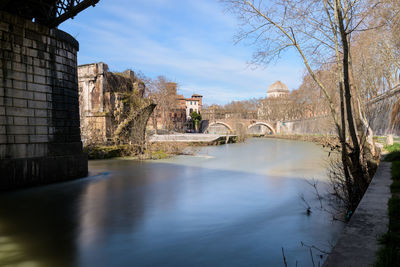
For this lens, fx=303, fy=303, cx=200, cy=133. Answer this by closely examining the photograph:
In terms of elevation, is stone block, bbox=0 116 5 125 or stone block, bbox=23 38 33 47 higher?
stone block, bbox=23 38 33 47

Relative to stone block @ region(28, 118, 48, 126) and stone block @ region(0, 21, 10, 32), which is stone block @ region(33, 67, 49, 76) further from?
stone block @ region(28, 118, 48, 126)

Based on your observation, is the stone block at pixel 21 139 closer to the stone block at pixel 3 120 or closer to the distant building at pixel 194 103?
the stone block at pixel 3 120

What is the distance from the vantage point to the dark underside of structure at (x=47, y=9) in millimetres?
8320

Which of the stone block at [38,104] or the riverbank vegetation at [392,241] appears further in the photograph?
the stone block at [38,104]

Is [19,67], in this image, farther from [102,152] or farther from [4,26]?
Answer: [102,152]

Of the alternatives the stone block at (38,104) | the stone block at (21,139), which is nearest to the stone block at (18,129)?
the stone block at (21,139)

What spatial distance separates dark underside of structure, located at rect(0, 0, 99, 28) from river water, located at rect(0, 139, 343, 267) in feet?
16.2

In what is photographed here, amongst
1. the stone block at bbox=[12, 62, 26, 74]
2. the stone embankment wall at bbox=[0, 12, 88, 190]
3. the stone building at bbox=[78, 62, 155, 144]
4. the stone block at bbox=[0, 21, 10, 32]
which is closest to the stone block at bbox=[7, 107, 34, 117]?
the stone embankment wall at bbox=[0, 12, 88, 190]

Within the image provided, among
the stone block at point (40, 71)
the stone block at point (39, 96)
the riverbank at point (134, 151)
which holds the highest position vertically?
the stone block at point (40, 71)

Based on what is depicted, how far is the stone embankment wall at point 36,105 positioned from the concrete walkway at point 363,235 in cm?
807

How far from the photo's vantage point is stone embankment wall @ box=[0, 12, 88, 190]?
26.2 ft

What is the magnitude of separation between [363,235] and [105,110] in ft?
54.2

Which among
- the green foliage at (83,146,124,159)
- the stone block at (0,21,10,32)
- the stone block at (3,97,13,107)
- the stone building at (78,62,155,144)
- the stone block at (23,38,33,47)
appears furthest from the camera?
the stone building at (78,62,155,144)

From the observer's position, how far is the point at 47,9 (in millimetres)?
9008
